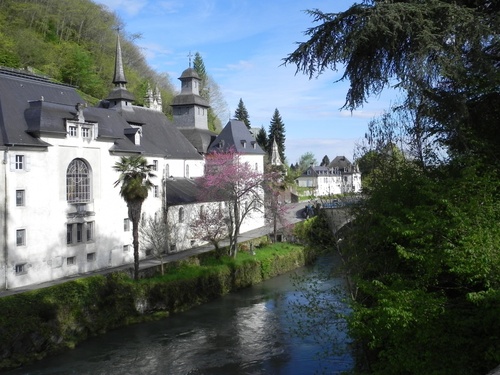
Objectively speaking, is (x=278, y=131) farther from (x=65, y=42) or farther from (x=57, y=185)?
(x=57, y=185)

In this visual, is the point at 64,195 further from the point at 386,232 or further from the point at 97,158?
the point at 386,232

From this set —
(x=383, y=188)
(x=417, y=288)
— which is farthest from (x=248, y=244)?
(x=417, y=288)

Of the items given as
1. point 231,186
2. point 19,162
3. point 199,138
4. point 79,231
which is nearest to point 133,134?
point 231,186

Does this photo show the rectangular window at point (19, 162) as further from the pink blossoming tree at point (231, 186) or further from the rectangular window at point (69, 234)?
the pink blossoming tree at point (231, 186)

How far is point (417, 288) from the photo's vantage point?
1083 cm

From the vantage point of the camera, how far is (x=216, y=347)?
72.5ft

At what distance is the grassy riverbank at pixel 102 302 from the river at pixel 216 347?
67 centimetres

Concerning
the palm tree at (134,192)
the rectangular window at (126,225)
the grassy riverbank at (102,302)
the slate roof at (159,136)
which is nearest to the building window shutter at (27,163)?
the palm tree at (134,192)

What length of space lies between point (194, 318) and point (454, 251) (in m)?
19.4

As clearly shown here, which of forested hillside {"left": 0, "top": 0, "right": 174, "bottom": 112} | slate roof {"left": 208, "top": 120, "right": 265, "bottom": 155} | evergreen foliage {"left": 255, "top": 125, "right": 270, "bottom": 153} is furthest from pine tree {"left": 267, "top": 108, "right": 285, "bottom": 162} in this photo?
slate roof {"left": 208, "top": 120, "right": 265, "bottom": 155}

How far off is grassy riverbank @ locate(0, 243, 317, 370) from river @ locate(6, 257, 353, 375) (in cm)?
67

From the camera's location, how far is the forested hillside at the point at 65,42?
57.8 meters

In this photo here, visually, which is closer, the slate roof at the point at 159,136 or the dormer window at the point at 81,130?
the dormer window at the point at 81,130

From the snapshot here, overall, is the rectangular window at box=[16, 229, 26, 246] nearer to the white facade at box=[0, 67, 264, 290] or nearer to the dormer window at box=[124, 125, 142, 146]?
the white facade at box=[0, 67, 264, 290]
